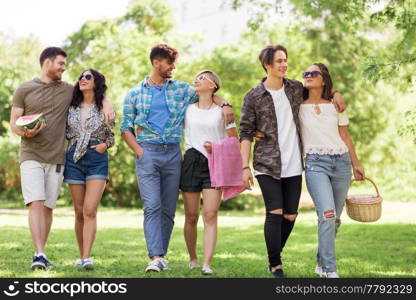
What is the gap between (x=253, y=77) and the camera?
2564cm

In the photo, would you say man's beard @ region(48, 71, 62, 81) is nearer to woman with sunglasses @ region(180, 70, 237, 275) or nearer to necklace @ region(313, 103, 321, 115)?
woman with sunglasses @ region(180, 70, 237, 275)

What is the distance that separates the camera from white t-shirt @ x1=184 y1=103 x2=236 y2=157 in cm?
728

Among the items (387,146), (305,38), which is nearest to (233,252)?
(305,38)

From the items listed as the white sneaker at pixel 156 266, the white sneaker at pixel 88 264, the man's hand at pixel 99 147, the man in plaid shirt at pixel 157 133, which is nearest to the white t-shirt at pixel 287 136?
the man in plaid shirt at pixel 157 133

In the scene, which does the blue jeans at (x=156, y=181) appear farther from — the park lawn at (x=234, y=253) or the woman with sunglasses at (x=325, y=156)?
the woman with sunglasses at (x=325, y=156)

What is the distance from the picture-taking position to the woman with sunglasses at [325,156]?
684 cm

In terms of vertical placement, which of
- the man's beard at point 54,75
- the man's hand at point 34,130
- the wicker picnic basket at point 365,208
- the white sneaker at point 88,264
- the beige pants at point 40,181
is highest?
the man's beard at point 54,75

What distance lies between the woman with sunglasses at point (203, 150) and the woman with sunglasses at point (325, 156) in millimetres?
810

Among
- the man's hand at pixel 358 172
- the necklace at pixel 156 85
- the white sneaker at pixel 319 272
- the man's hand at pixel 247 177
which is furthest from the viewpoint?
the necklace at pixel 156 85

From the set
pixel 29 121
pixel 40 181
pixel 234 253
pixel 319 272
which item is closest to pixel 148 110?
pixel 29 121

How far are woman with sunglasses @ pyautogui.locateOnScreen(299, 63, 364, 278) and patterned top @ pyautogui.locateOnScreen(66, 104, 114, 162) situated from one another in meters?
2.01

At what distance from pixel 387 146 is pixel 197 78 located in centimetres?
2461

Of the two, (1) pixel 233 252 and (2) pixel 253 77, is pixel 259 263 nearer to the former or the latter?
(1) pixel 233 252

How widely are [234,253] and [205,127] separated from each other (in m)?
3.42
